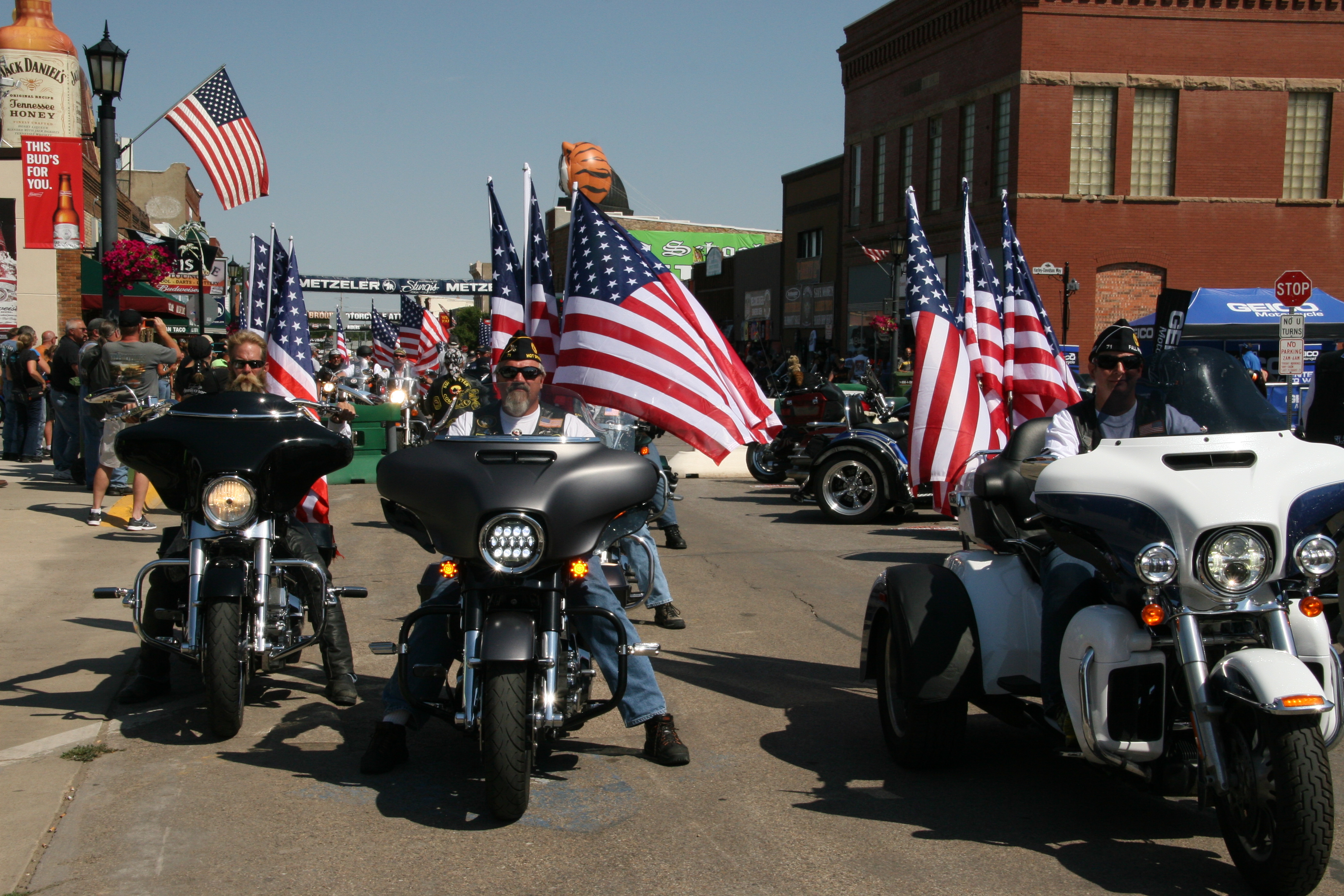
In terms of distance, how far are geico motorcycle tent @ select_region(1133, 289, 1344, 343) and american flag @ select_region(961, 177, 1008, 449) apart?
1425 cm

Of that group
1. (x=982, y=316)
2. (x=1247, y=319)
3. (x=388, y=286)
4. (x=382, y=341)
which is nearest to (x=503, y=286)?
(x=982, y=316)

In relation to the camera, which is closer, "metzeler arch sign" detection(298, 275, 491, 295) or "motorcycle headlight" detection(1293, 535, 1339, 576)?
"motorcycle headlight" detection(1293, 535, 1339, 576)

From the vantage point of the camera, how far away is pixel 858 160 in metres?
44.8

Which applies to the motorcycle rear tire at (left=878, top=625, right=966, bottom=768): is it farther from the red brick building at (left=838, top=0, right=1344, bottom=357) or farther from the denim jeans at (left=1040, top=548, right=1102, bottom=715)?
the red brick building at (left=838, top=0, right=1344, bottom=357)

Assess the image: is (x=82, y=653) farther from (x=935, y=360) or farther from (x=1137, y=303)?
(x=1137, y=303)

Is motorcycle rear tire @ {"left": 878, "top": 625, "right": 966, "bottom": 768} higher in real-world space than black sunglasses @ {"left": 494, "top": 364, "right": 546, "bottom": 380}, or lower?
lower

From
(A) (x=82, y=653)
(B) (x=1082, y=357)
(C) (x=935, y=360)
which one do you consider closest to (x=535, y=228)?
(C) (x=935, y=360)

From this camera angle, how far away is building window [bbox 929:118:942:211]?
3928cm

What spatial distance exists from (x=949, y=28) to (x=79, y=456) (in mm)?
30797

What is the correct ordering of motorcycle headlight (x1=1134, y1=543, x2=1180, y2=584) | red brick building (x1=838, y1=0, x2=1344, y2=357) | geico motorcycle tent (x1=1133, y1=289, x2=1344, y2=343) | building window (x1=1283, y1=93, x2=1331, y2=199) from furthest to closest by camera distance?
building window (x1=1283, y1=93, x2=1331, y2=199), red brick building (x1=838, y1=0, x2=1344, y2=357), geico motorcycle tent (x1=1133, y1=289, x2=1344, y2=343), motorcycle headlight (x1=1134, y1=543, x2=1180, y2=584)

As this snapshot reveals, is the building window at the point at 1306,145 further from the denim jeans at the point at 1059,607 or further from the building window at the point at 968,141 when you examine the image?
the denim jeans at the point at 1059,607

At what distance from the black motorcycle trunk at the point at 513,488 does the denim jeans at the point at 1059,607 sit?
4.71 ft

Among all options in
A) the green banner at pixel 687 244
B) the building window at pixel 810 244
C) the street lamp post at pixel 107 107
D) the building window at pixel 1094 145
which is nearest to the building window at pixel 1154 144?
the building window at pixel 1094 145

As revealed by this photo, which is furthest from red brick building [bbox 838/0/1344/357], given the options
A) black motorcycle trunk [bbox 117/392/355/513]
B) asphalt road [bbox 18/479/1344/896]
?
black motorcycle trunk [bbox 117/392/355/513]
